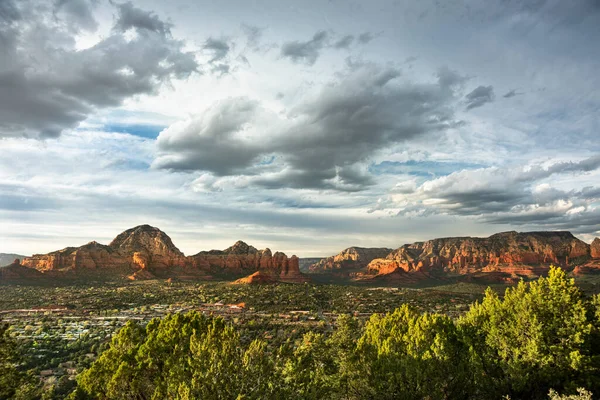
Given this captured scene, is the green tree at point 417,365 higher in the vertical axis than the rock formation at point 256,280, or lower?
higher

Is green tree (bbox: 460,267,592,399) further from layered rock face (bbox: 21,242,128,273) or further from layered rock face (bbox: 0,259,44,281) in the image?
layered rock face (bbox: 21,242,128,273)

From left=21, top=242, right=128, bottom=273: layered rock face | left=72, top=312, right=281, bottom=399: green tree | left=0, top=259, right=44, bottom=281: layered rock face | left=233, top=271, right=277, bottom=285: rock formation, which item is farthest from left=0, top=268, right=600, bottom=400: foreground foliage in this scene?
left=21, top=242, right=128, bottom=273: layered rock face

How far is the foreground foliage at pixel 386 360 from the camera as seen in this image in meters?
18.2

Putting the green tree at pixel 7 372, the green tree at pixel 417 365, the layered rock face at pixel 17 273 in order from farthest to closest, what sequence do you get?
the layered rock face at pixel 17 273 < the green tree at pixel 417 365 < the green tree at pixel 7 372

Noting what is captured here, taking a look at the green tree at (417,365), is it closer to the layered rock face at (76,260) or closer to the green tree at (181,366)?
the green tree at (181,366)

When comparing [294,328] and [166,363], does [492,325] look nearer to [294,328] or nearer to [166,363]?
[166,363]

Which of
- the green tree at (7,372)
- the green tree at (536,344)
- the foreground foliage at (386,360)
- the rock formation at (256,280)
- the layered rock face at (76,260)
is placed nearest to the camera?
the foreground foliage at (386,360)

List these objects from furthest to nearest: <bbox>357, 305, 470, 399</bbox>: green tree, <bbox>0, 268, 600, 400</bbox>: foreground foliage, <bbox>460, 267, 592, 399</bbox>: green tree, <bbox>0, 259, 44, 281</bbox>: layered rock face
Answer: <bbox>0, 259, 44, 281</bbox>: layered rock face → <bbox>357, 305, 470, 399</bbox>: green tree → <bbox>460, 267, 592, 399</bbox>: green tree → <bbox>0, 268, 600, 400</bbox>: foreground foliage

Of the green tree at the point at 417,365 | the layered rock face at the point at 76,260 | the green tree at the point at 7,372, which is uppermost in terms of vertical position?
the layered rock face at the point at 76,260

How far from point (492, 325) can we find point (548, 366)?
470 cm

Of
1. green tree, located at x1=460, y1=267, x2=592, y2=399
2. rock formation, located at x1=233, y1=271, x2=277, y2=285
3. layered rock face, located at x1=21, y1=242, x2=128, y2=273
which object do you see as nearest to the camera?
green tree, located at x1=460, y1=267, x2=592, y2=399

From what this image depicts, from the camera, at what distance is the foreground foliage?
59.6ft

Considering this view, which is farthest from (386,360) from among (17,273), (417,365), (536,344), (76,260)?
(76,260)

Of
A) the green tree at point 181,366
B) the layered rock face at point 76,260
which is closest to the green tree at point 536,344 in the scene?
the green tree at point 181,366
